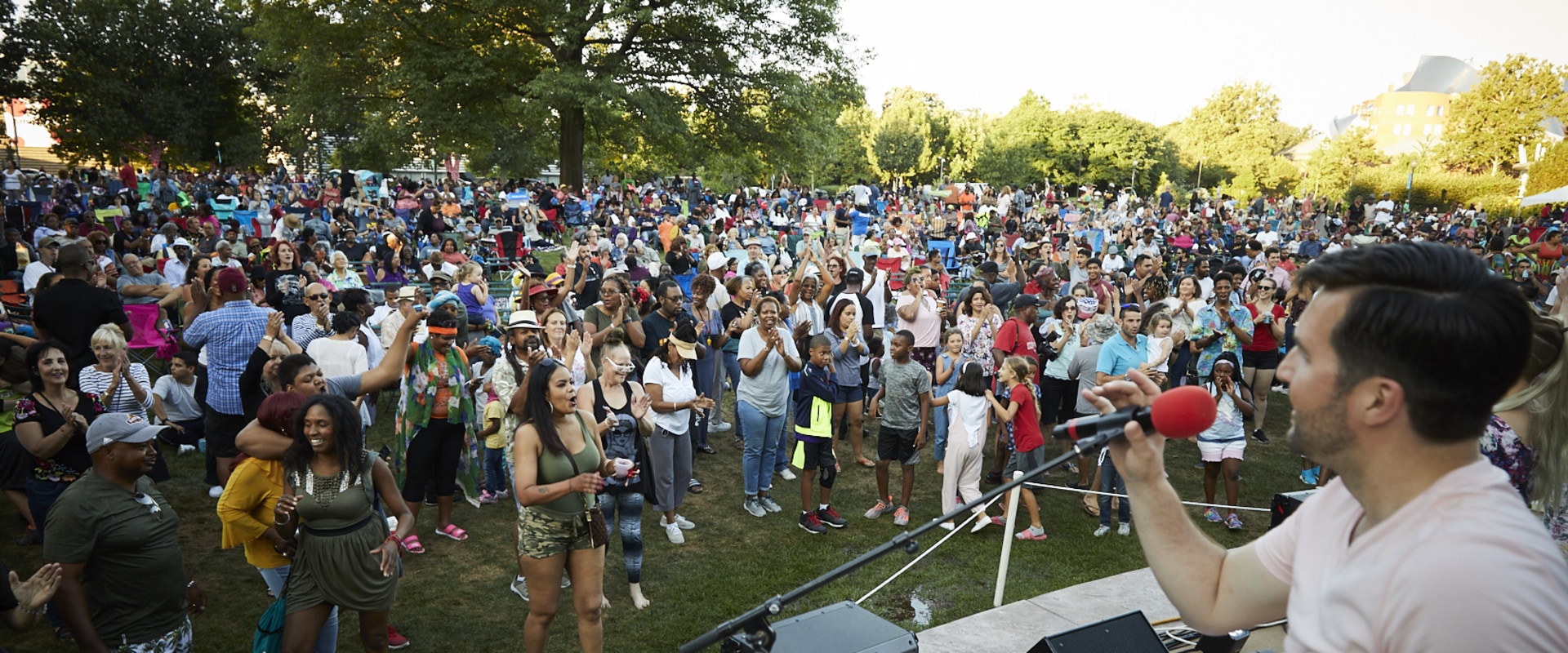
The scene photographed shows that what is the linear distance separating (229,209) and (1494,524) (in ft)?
73.7

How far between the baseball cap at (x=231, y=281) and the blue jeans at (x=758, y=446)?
3966mm

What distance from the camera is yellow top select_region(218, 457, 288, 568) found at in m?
4.13

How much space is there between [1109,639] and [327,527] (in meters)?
3.58

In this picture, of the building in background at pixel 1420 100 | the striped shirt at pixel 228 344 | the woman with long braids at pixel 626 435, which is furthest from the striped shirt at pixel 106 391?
the building in background at pixel 1420 100

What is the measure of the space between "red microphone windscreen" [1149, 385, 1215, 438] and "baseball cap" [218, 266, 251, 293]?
22.4 feet

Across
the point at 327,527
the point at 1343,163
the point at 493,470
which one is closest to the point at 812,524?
the point at 493,470

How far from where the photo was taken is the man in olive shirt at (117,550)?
11.7 ft

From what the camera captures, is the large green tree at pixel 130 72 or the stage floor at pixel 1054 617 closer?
the stage floor at pixel 1054 617

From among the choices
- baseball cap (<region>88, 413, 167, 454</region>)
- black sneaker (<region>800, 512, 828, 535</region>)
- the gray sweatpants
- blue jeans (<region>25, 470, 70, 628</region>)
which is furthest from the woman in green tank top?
blue jeans (<region>25, 470, 70, 628</region>)

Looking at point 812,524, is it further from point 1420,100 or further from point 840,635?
point 1420,100

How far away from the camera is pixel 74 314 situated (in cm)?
686

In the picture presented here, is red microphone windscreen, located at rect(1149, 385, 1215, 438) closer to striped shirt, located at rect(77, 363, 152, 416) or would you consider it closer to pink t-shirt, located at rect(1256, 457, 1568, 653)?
pink t-shirt, located at rect(1256, 457, 1568, 653)

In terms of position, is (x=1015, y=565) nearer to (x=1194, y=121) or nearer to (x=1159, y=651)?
(x=1159, y=651)

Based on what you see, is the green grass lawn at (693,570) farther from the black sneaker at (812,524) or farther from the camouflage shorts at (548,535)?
the camouflage shorts at (548,535)
